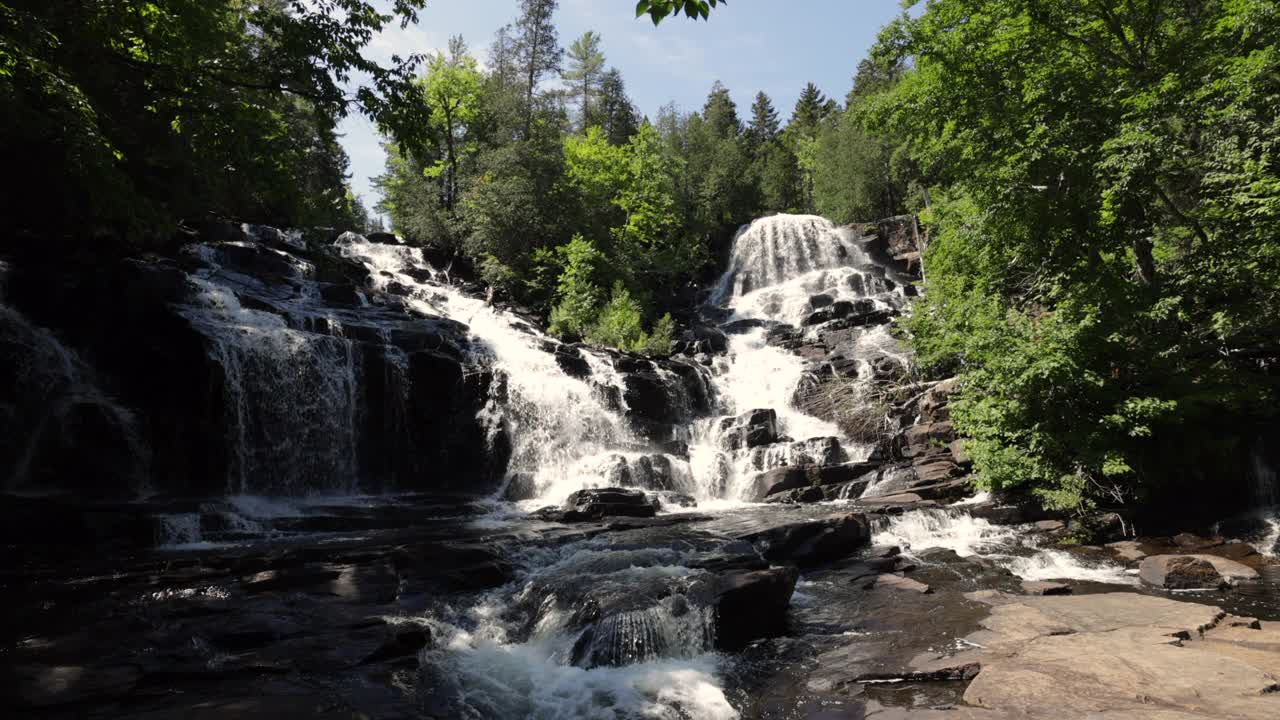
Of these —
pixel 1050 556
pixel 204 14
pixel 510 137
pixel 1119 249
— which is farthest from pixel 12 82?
pixel 510 137

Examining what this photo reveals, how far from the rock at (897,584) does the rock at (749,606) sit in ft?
6.87

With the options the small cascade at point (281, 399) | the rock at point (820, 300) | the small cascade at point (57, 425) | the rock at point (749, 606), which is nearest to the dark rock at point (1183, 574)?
the rock at point (749, 606)

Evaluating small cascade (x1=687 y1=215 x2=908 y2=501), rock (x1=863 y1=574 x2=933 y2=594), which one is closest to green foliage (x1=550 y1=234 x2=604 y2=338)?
small cascade (x1=687 y1=215 x2=908 y2=501)

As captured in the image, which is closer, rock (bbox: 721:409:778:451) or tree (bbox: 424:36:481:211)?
rock (bbox: 721:409:778:451)

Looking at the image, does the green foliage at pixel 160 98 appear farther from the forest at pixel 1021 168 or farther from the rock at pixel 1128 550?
the rock at pixel 1128 550

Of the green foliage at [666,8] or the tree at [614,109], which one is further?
the tree at [614,109]

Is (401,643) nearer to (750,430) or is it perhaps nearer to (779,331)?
(750,430)

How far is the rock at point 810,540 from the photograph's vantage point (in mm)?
10391

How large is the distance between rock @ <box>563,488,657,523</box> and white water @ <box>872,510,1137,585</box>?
15.7 feet

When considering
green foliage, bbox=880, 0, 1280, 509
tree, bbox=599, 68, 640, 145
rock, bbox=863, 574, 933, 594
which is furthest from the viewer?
tree, bbox=599, 68, 640, 145

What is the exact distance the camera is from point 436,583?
8.61 m

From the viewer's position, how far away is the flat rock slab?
4.73 meters

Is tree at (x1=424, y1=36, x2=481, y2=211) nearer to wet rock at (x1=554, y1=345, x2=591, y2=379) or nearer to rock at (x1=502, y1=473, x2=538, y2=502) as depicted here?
wet rock at (x1=554, y1=345, x2=591, y2=379)

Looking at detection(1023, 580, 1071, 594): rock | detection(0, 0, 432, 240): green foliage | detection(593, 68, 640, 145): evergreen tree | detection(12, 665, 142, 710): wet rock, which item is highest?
detection(593, 68, 640, 145): evergreen tree
